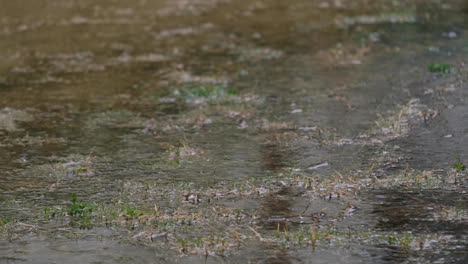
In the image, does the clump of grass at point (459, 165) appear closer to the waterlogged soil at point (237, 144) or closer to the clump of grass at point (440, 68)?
the waterlogged soil at point (237, 144)

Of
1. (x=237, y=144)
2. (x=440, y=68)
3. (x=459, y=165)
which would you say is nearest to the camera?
(x=459, y=165)

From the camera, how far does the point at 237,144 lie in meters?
7.86

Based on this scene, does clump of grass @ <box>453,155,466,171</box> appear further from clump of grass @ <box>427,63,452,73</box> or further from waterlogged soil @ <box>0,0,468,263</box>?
clump of grass @ <box>427,63,452,73</box>

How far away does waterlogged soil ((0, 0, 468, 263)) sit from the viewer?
5.38m

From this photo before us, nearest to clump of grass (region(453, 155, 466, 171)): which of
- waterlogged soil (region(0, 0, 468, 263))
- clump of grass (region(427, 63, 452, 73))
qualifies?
waterlogged soil (region(0, 0, 468, 263))

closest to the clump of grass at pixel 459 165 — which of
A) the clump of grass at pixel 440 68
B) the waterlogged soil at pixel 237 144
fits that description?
the waterlogged soil at pixel 237 144

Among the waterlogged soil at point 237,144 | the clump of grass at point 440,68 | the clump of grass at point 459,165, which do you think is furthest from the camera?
the clump of grass at point 440,68

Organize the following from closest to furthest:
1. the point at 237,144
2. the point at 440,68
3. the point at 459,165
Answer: the point at 459,165 → the point at 237,144 → the point at 440,68

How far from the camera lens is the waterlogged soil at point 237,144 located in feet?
17.6

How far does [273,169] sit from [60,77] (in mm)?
5711

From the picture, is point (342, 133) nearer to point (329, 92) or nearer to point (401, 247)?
point (329, 92)

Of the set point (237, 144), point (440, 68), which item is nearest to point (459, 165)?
point (237, 144)

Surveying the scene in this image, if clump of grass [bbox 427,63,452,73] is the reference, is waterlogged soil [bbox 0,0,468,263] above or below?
below

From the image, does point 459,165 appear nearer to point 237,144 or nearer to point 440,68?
point 237,144
